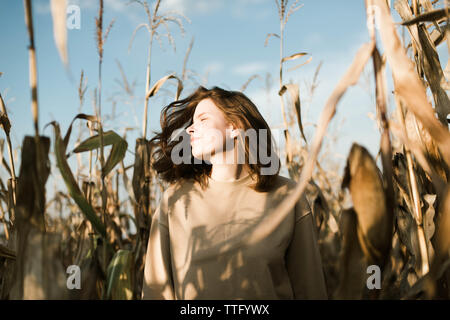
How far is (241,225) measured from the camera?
1049mm

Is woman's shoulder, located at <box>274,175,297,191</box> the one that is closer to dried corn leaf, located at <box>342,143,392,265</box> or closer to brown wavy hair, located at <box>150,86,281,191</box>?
brown wavy hair, located at <box>150,86,281,191</box>

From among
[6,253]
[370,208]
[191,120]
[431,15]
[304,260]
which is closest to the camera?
[370,208]

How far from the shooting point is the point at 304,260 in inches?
42.7

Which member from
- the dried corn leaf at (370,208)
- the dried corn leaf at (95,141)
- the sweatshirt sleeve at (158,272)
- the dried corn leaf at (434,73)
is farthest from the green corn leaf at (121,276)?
the dried corn leaf at (434,73)

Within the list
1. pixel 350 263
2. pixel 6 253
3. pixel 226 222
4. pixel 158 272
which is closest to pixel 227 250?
pixel 226 222

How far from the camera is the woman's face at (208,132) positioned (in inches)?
44.2

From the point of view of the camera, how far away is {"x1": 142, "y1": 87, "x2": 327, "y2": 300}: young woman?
3.20 ft

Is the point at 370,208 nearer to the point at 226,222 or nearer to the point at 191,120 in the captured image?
the point at 226,222

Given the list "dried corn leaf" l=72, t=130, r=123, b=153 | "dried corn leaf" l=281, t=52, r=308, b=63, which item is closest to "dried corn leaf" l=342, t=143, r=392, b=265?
"dried corn leaf" l=72, t=130, r=123, b=153

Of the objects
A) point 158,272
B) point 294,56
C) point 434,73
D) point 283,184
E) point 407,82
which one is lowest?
point 158,272

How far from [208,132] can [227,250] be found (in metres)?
0.42

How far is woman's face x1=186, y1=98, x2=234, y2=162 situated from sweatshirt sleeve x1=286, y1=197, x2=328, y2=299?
14.2 inches

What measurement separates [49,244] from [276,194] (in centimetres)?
76
